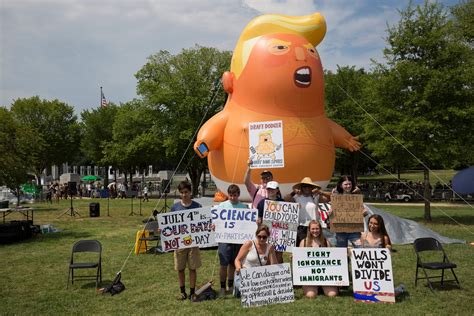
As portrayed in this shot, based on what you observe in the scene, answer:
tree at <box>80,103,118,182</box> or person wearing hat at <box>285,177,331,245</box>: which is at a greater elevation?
tree at <box>80,103,118,182</box>

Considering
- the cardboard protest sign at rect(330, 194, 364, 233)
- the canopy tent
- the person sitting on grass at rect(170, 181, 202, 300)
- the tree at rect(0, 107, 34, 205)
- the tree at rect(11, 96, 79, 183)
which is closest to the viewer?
the person sitting on grass at rect(170, 181, 202, 300)

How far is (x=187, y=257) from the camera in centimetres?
634

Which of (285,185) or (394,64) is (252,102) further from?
(394,64)

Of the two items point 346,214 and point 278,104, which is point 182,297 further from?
point 278,104

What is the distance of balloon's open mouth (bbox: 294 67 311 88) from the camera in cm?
968

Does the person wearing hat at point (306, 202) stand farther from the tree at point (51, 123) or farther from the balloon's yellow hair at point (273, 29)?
the tree at point (51, 123)

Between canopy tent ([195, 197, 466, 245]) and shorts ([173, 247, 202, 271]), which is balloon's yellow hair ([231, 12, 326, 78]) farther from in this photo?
shorts ([173, 247, 202, 271])

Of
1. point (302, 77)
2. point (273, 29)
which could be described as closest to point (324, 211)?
point (302, 77)

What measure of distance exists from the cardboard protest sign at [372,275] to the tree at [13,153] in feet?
36.2

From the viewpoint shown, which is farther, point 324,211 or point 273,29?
point 273,29

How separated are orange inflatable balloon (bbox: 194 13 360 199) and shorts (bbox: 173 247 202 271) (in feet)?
12.0

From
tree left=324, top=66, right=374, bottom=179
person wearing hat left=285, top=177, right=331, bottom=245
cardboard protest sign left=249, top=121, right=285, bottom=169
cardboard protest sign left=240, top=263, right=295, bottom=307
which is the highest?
tree left=324, top=66, right=374, bottom=179

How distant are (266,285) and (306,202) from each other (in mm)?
1766

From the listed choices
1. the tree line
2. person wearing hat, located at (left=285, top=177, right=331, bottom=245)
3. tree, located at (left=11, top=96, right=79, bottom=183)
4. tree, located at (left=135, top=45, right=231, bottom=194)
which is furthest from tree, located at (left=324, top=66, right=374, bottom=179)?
tree, located at (left=11, top=96, right=79, bottom=183)
